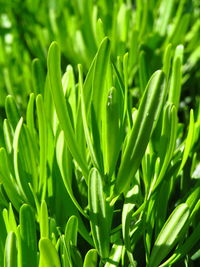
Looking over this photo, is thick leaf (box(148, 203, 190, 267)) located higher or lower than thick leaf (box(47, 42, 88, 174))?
lower

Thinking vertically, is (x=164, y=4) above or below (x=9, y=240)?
above

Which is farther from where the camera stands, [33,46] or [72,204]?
[33,46]

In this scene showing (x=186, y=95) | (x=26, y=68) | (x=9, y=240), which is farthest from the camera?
(x=186, y=95)

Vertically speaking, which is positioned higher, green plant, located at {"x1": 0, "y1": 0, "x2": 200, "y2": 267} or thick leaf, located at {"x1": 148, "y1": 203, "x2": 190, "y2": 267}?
green plant, located at {"x1": 0, "y1": 0, "x2": 200, "y2": 267}

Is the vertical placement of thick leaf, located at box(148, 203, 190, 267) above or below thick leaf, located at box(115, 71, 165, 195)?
below

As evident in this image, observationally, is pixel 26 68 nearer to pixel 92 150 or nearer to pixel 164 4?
pixel 164 4

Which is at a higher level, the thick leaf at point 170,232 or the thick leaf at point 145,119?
the thick leaf at point 145,119

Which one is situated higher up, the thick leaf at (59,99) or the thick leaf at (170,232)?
the thick leaf at (59,99)

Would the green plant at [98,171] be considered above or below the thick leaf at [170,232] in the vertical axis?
above

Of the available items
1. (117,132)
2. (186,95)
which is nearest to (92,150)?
(117,132)

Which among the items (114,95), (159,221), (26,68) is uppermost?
(26,68)

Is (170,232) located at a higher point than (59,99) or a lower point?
lower
